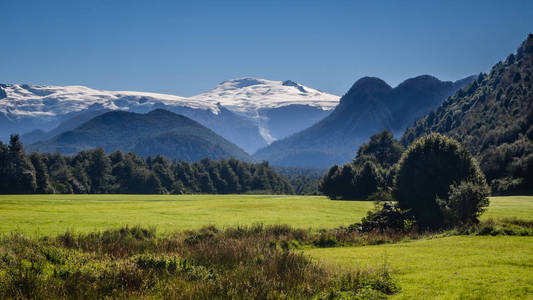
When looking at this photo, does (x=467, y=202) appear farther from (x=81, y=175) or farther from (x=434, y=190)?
(x=81, y=175)

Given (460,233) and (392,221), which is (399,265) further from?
(392,221)

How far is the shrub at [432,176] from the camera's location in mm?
46591

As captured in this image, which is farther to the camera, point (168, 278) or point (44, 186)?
point (44, 186)

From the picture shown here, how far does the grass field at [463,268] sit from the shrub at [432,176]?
15.8m

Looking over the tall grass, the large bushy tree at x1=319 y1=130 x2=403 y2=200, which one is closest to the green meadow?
the tall grass

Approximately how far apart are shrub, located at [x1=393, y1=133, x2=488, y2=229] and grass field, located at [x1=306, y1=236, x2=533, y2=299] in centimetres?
1584

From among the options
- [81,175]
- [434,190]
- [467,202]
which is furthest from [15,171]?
[467,202]

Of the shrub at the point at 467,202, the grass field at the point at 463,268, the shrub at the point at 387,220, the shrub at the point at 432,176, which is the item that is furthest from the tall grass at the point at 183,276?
the shrub at the point at 432,176

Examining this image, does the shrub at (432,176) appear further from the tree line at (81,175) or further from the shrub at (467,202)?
the tree line at (81,175)

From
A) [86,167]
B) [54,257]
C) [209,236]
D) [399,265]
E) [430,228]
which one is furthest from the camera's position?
[86,167]

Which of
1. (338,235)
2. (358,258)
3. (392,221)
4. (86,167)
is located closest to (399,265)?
(358,258)

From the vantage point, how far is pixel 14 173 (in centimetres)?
12525

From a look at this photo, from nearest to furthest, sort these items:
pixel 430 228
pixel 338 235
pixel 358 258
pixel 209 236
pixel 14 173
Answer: pixel 358 258
pixel 209 236
pixel 338 235
pixel 430 228
pixel 14 173

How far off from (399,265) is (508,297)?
23.4ft
